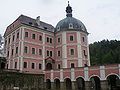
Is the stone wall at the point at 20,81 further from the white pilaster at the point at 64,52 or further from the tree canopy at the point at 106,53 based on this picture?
the tree canopy at the point at 106,53

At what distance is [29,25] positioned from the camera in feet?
115

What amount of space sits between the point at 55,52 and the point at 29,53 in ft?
24.2

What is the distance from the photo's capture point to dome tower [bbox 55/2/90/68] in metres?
36.8

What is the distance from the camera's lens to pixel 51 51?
127 feet

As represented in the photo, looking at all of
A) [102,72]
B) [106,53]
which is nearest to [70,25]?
[102,72]

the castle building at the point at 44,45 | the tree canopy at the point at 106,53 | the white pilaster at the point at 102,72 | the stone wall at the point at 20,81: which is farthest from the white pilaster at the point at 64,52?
the tree canopy at the point at 106,53

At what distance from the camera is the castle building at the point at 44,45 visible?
33.7 metres

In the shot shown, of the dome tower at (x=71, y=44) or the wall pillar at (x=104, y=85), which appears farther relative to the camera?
the dome tower at (x=71, y=44)

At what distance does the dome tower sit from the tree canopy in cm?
2001

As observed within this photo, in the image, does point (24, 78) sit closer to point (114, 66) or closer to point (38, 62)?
point (38, 62)

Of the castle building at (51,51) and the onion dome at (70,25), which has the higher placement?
the onion dome at (70,25)

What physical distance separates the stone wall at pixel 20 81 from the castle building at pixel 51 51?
1.26 metres

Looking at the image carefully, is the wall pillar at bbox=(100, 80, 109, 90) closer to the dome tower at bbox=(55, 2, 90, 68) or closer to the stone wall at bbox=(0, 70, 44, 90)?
the dome tower at bbox=(55, 2, 90, 68)

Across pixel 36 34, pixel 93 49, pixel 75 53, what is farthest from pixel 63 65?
pixel 93 49
